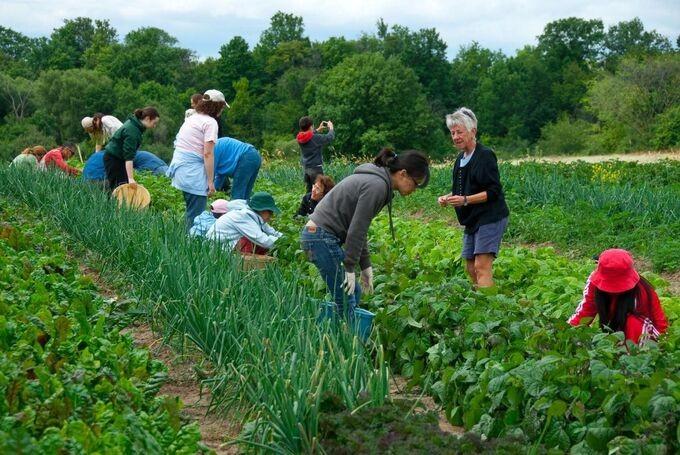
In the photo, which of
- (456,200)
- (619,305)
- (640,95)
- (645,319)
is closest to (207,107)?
(456,200)

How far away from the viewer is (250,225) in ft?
20.7

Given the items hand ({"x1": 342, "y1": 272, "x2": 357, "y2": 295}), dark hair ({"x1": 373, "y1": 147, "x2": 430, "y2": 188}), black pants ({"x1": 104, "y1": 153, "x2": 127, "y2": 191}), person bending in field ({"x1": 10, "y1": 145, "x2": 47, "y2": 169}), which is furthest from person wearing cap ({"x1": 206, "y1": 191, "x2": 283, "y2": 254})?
person bending in field ({"x1": 10, "y1": 145, "x2": 47, "y2": 169})

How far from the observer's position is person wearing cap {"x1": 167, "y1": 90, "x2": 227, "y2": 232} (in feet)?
23.4

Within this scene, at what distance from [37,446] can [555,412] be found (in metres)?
1.68

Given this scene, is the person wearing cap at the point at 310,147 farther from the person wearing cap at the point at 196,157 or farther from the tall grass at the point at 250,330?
the tall grass at the point at 250,330

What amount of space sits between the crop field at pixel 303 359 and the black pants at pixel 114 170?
221 cm

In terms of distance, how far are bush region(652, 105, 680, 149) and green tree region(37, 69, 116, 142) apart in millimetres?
30670

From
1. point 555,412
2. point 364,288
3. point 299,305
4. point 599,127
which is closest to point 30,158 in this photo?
point 364,288

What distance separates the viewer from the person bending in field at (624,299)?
3988mm

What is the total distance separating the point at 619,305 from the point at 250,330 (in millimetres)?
1774

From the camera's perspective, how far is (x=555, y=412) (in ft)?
9.77

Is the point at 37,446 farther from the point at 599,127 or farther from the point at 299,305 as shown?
the point at 599,127

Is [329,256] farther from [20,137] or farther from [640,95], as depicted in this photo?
[20,137]

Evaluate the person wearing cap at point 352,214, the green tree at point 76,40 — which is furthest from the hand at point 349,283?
the green tree at point 76,40
